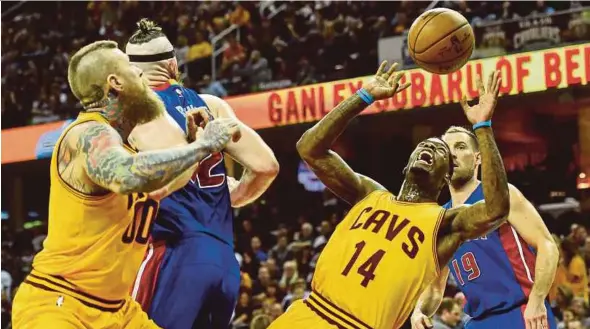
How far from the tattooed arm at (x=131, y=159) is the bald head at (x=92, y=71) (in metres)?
0.17

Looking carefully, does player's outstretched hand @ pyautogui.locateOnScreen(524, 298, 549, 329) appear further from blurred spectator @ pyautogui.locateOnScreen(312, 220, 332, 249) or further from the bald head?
blurred spectator @ pyautogui.locateOnScreen(312, 220, 332, 249)

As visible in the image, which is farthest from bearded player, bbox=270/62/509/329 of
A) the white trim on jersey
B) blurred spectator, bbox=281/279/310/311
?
blurred spectator, bbox=281/279/310/311

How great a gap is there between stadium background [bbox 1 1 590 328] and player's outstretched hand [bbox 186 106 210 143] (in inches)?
256

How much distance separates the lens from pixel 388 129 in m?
16.9

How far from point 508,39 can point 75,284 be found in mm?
10011

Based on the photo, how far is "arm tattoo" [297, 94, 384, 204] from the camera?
5.14 metres

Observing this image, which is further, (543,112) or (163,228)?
(543,112)

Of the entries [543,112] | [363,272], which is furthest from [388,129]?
[363,272]

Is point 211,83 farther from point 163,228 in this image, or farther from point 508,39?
point 163,228

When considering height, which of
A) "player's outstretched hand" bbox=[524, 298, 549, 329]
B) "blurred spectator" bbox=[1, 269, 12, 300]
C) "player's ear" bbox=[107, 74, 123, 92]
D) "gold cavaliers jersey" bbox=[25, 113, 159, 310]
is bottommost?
"blurred spectator" bbox=[1, 269, 12, 300]

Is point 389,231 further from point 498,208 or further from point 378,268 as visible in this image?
point 498,208

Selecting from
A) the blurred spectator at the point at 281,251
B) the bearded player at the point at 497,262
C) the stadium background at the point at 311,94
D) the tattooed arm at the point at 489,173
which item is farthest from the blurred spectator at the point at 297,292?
the tattooed arm at the point at 489,173

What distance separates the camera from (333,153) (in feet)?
17.4

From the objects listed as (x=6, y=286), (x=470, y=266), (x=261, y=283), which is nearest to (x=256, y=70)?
(x=261, y=283)
